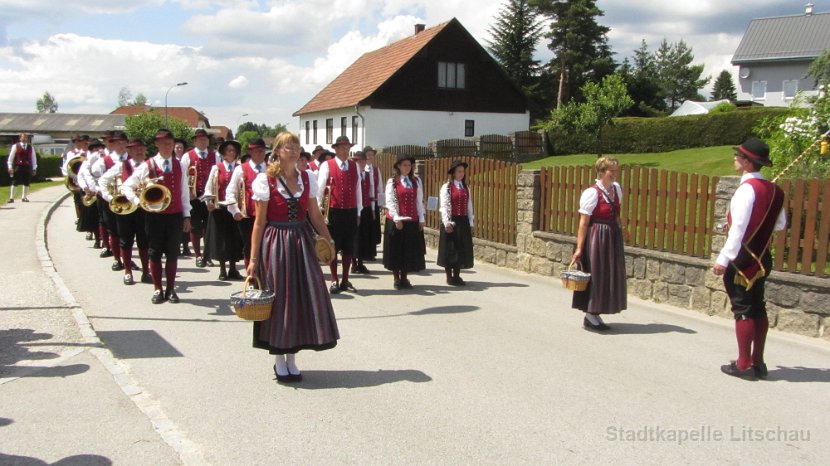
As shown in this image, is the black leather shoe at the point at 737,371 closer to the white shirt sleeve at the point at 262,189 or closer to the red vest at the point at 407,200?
the white shirt sleeve at the point at 262,189

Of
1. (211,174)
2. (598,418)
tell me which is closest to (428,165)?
(211,174)

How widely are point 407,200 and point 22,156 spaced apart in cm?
1561

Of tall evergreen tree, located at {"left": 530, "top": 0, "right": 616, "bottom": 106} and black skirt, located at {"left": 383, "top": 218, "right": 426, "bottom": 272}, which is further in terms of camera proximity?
tall evergreen tree, located at {"left": 530, "top": 0, "right": 616, "bottom": 106}

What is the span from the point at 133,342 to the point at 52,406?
6.07 ft

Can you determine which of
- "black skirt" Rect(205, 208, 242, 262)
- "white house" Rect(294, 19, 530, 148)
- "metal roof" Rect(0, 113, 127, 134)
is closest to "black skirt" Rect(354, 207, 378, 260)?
"black skirt" Rect(205, 208, 242, 262)

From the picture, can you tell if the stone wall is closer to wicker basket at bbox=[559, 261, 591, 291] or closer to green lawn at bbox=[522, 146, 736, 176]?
wicker basket at bbox=[559, 261, 591, 291]

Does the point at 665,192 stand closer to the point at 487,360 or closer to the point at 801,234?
the point at 801,234

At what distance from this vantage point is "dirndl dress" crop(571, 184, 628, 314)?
770cm

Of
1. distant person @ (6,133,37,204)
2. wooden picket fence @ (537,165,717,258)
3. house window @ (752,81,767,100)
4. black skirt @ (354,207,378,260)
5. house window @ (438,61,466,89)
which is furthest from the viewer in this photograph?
house window @ (752,81,767,100)

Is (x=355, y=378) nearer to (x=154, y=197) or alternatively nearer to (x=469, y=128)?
(x=154, y=197)

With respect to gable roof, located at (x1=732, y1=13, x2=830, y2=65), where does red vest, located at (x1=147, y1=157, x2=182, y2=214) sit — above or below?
below

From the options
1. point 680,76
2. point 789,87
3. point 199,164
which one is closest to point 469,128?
point 789,87

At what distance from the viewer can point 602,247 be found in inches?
303

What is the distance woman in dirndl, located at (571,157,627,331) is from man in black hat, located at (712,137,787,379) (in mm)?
1681
